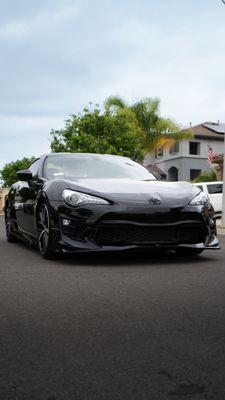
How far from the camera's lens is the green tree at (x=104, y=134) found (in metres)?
44.1

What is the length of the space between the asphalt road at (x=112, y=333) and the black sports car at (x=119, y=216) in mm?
395

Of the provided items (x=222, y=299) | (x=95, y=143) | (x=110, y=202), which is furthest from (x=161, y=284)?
(x=95, y=143)

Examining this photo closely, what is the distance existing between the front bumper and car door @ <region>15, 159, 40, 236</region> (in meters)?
1.12

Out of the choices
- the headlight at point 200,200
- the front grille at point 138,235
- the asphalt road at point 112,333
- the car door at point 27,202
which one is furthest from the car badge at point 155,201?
the car door at point 27,202

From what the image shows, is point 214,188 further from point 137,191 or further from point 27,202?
point 137,191

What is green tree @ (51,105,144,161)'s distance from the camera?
44.1 m

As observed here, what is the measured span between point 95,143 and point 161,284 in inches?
1585

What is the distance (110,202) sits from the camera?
5.98 m

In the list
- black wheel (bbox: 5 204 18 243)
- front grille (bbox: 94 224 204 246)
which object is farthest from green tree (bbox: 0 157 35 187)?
front grille (bbox: 94 224 204 246)

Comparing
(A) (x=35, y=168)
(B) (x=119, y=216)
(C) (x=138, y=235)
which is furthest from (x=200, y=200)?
(A) (x=35, y=168)

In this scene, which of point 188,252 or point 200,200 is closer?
point 200,200

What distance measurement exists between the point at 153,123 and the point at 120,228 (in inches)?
1565

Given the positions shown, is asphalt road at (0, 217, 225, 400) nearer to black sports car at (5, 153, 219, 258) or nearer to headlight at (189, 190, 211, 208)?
black sports car at (5, 153, 219, 258)

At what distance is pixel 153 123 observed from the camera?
45.1 metres
